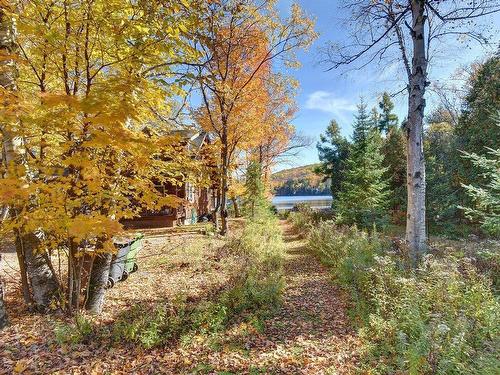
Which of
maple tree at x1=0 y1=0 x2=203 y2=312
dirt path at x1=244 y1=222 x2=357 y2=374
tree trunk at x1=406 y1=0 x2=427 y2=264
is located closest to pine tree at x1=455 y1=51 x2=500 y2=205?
tree trunk at x1=406 y1=0 x2=427 y2=264

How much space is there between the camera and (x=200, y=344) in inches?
188

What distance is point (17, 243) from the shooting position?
5.06 metres

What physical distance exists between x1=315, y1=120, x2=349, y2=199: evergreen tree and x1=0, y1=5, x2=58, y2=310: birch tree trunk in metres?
24.3

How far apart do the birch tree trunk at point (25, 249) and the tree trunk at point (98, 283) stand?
2.01 feet

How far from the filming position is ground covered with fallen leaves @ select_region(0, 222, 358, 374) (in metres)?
4.07

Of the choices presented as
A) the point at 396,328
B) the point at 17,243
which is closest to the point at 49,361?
Result: the point at 17,243

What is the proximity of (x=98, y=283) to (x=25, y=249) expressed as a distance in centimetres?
134

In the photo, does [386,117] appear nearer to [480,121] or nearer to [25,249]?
[480,121]

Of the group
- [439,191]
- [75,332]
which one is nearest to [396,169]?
[439,191]

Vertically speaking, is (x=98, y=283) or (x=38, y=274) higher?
(x=38, y=274)

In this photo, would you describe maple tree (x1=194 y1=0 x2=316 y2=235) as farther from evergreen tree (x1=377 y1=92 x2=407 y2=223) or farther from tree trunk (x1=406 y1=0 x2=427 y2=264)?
evergreen tree (x1=377 y1=92 x2=407 y2=223)

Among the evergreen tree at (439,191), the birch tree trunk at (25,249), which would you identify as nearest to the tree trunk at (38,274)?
the birch tree trunk at (25,249)

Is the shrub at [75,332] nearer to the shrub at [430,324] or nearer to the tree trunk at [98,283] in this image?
the tree trunk at [98,283]

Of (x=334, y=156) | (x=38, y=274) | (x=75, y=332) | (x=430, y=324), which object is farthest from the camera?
(x=334, y=156)
